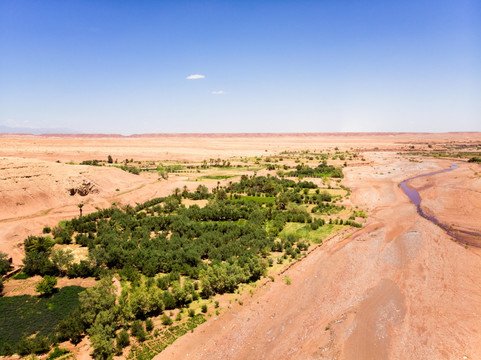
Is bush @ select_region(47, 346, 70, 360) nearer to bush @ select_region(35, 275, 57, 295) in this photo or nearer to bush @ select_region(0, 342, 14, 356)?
bush @ select_region(0, 342, 14, 356)

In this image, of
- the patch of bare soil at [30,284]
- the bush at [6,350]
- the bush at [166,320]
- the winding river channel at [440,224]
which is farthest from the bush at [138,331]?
the winding river channel at [440,224]

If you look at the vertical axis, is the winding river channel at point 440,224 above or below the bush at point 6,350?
above

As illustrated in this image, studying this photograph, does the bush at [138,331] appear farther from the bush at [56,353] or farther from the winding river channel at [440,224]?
the winding river channel at [440,224]

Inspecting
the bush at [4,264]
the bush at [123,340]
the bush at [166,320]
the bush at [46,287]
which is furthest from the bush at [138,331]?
the bush at [4,264]

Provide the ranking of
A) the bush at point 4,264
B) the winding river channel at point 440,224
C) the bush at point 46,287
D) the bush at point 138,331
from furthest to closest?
the winding river channel at point 440,224
the bush at point 4,264
the bush at point 46,287
the bush at point 138,331

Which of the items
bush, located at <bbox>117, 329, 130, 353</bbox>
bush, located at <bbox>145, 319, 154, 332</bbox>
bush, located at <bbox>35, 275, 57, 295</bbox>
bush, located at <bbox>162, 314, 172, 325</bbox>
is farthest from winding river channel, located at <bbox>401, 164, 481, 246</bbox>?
bush, located at <bbox>35, 275, 57, 295</bbox>

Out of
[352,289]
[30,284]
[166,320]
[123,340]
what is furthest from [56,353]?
[352,289]

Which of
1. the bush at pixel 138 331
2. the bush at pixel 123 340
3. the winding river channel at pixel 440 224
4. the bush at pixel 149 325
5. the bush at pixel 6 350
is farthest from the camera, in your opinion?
the winding river channel at pixel 440 224

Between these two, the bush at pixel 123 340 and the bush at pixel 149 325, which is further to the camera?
the bush at pixel 149 325

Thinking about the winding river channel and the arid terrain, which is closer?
the arid terrain
